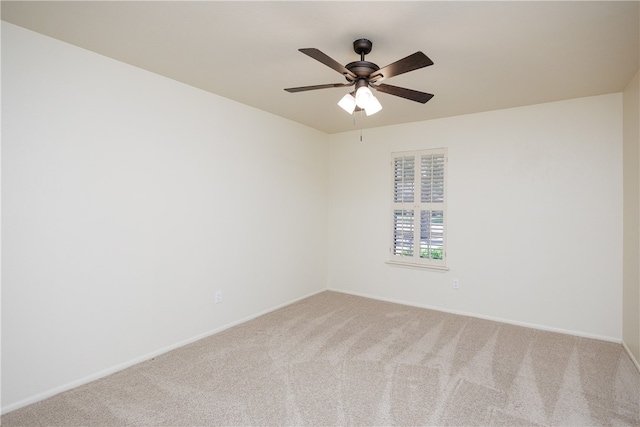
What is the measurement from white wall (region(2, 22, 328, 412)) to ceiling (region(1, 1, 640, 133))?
291 millimetres

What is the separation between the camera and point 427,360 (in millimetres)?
2760

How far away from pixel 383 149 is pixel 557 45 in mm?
2466

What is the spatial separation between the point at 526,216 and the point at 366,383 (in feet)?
8.41

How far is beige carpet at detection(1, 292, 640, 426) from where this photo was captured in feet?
6.66

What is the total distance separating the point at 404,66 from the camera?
1884 millimetres

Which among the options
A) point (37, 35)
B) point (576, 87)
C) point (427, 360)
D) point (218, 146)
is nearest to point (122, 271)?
point (218, 146)

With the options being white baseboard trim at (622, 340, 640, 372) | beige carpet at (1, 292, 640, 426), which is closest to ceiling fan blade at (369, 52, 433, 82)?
beige carpet at (1, 292, 640, 426)

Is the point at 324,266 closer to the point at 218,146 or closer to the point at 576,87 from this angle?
the point at 218,146

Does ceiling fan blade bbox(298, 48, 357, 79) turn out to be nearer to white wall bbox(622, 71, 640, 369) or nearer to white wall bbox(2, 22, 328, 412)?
white wall bbox(2, 22, 328, 412)

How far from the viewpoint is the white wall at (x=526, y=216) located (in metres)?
3.23

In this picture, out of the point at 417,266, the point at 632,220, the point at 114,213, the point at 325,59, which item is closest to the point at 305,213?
the point at 417,266

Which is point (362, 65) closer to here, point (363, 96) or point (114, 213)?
point (363, 96)

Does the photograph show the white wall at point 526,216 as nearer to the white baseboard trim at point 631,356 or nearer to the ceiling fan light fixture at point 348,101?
the white baseboard trim at point 631,356

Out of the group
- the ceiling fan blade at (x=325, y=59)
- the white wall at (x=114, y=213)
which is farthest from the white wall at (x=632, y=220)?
the white wall at (x=114, y=213)
